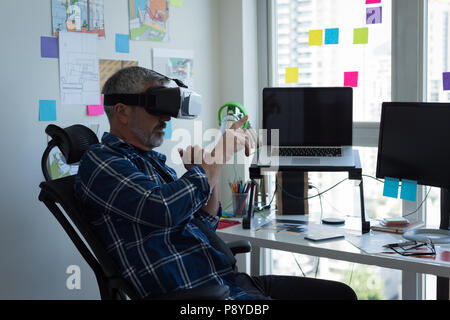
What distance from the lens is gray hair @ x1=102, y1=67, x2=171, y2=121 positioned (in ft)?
5.38

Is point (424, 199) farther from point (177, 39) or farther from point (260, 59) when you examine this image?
point (177, 39)

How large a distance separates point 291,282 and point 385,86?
113 centimetres

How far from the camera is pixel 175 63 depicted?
2.60m

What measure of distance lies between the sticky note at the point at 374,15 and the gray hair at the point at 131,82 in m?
1.28

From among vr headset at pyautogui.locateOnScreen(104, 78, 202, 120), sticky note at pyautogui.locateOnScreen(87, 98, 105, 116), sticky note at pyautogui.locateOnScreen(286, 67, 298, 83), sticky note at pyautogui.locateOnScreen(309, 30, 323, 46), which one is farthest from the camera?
sticky note at pyautogui.locateOnScreen(286, 67, 298, 83)

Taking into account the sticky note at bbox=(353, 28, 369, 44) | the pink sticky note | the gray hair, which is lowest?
the pink sticky note

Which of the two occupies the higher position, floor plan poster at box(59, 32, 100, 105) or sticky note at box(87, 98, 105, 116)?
floor plan poster at box(59, 32, 100, 105)

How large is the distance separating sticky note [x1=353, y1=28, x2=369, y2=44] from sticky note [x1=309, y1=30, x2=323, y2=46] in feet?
0.58

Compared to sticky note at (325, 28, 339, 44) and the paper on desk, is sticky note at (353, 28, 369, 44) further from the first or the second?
the paper on desk

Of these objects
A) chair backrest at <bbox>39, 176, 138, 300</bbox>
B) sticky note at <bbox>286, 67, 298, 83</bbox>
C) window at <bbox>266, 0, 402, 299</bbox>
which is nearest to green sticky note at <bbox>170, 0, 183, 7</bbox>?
window at <bbox>266, 0, 402, 299</bbox>

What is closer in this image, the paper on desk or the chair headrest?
the chair headrest

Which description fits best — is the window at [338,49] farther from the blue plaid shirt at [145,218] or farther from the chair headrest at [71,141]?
the chair headrest at [71,141]

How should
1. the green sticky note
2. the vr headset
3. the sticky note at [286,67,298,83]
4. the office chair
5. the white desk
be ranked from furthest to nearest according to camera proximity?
the sticky note at [286,67,298,83], the green sticky note, the white desk, the vr headset, the office chair
